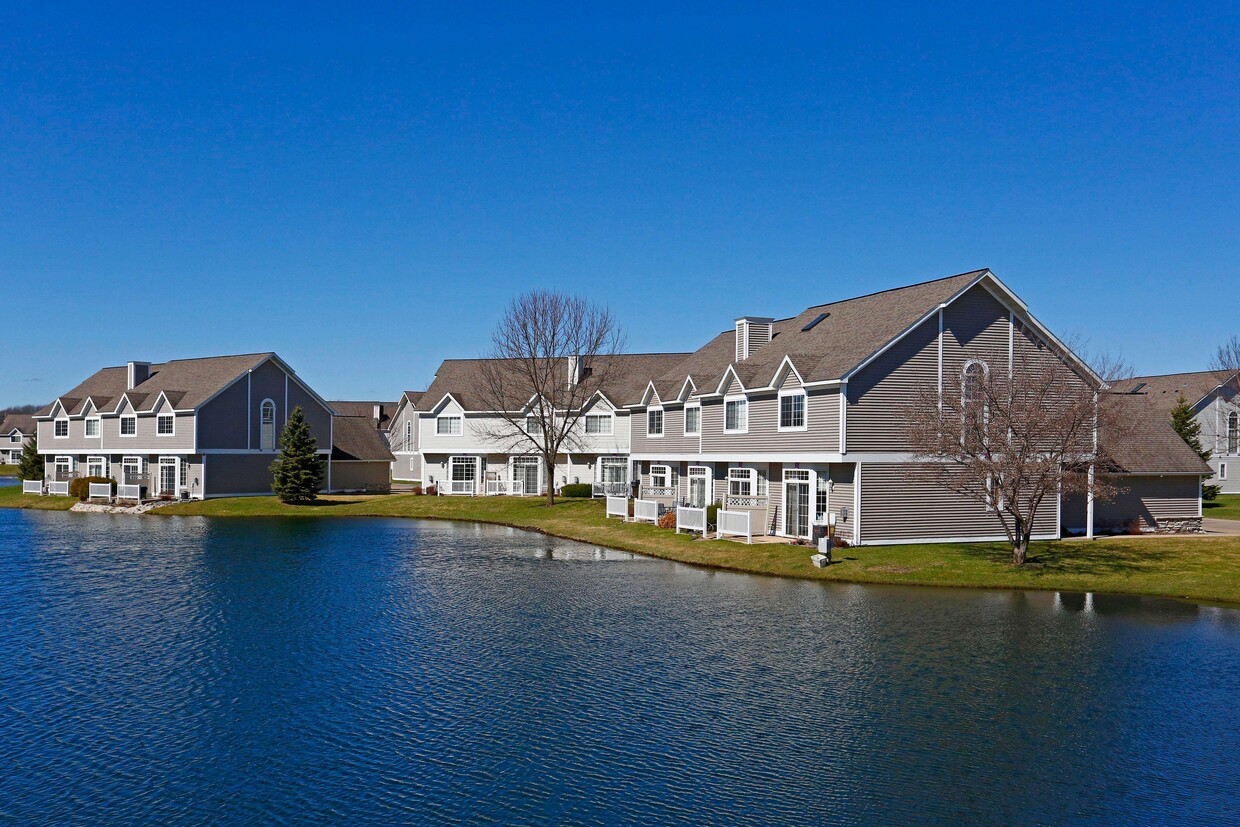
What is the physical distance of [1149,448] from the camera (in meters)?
43.4

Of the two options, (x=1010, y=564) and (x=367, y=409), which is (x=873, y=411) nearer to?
(x=1010, y=564)

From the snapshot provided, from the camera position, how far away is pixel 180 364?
7700 cm

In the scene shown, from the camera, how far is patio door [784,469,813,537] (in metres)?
39.6

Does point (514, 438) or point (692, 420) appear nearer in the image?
point (692, 420)

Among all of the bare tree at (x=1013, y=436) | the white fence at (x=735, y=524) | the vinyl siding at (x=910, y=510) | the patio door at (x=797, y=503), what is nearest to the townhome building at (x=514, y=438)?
the white fence at (x=735, y=524)

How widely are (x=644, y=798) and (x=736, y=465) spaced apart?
104ft

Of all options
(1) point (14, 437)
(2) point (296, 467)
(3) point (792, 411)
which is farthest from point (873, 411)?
(1) point (14, 437)

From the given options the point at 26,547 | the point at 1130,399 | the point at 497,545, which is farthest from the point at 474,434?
the point at 1130,399

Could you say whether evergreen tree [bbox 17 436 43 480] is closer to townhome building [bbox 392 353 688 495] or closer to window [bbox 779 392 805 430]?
townhome building [bbox 392 353 688 495]

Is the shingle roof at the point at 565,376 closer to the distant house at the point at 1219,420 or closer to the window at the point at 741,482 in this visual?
the window at the point at 741,482

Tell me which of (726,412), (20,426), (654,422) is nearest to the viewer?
(726,412)

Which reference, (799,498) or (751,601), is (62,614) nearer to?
(751,601)

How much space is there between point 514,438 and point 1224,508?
146ft

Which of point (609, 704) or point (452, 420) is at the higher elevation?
point (452, 420)
